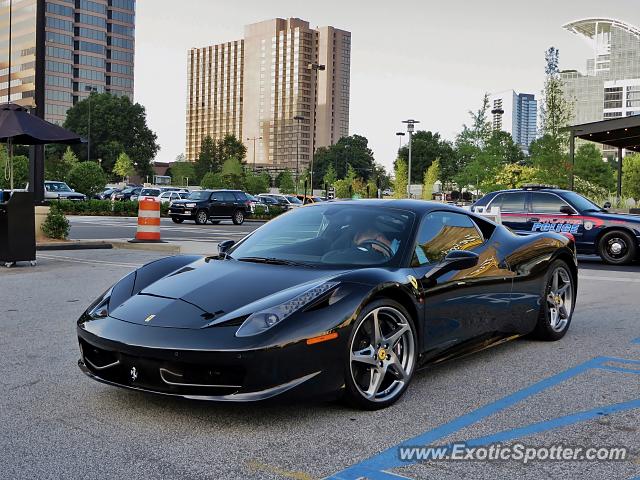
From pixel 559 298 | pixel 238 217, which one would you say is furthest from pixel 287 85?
pixel 559 298

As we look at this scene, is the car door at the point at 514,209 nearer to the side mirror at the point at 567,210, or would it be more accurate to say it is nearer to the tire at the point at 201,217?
the side mirror at the point at 567,210

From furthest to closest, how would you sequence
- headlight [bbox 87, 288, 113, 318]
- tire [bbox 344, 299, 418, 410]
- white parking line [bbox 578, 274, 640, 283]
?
white parking line [bbox 578, 274, 640, 283] → headlight [bbox 87, 288, 113, 318] → tire [bbox 344, 299, 418, 410]

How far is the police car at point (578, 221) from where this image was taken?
14297 millimetres

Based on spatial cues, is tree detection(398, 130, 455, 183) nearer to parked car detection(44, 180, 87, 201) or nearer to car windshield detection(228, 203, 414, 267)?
parked car detection(44, 180, 87, 201)

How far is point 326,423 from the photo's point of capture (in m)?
3.92

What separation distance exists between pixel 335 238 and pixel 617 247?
10990 millimetres

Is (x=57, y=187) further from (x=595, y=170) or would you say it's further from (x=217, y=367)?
(x=217, y=367)

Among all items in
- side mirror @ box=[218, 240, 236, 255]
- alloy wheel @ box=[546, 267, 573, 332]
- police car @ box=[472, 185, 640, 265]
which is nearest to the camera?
side mirror @ box=[218, 240, 236, 255]

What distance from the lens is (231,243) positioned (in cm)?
559

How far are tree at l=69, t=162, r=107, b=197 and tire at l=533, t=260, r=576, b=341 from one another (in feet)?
140

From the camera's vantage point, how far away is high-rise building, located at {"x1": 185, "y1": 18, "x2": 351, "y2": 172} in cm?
16488

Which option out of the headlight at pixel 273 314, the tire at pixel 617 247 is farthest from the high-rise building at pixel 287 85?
the headlight at pixel 273 314

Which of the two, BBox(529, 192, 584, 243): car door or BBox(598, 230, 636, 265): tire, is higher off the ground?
BBox(529, 192, 584, 243): car door

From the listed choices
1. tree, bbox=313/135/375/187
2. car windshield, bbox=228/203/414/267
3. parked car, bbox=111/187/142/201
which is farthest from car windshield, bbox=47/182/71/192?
tree, bbox=313/135/375/187
